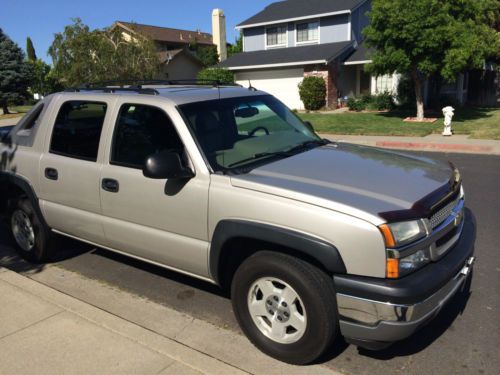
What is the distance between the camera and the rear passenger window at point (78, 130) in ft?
13.6

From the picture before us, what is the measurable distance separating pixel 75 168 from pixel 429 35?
14996mm

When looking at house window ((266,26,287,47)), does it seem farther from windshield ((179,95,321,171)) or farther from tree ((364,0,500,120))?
windshield ((179,95,321,171))

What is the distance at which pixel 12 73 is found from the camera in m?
32.3

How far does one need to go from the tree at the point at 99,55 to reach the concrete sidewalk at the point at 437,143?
17.6m

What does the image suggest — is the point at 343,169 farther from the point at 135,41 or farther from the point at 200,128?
the point at 135,41

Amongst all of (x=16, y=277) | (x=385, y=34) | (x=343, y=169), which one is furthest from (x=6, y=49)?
(x=343, y=169)

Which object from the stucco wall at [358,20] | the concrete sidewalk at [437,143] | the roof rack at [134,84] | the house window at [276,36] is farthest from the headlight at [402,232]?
the house window at [276,36]

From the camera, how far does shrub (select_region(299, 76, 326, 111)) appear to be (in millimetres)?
24891

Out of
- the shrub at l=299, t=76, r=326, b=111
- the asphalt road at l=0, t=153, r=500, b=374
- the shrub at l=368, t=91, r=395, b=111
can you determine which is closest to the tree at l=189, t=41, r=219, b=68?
the shrub at l=299, t=76, r=326, b=111

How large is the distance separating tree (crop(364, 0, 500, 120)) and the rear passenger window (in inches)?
567

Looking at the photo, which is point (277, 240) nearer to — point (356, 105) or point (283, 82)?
point (356, 105)

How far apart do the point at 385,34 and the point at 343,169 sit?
1489 cm

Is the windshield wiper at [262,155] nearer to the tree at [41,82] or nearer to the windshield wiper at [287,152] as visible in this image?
the windshield wiper at [287,152]

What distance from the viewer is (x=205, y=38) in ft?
193
